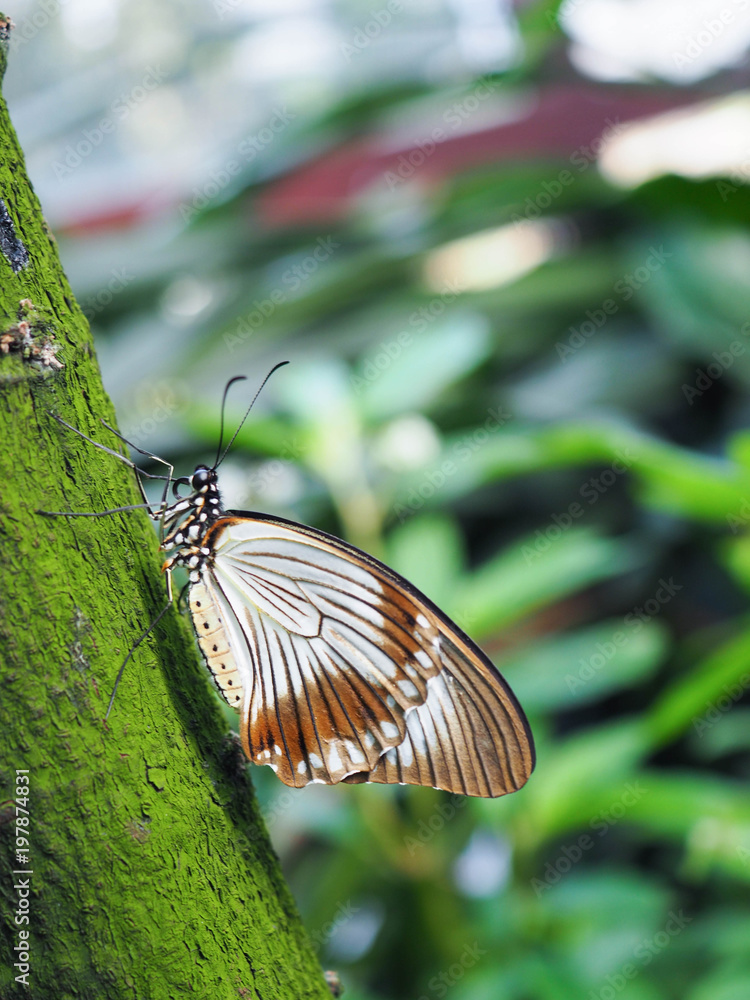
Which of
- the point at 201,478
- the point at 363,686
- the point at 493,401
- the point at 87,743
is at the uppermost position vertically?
the point at 493,401

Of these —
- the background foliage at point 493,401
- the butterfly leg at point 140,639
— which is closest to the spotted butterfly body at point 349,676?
the butterfly leg at point 140,639

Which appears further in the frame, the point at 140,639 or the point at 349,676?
the point at 349,676

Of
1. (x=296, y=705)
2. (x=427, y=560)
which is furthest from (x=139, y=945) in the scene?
(x=427, y=560)

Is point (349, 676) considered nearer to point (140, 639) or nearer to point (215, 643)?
point (215, 643)

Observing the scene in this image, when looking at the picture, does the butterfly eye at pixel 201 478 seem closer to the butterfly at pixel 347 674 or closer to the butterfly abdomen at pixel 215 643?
the butterfly at pixel 347 674

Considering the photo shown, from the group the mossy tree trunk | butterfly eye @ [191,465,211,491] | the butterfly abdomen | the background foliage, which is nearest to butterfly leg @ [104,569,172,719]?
the mossy tree trunk

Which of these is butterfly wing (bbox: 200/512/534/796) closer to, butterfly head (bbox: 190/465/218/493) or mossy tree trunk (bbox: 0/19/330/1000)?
butterfly head (bbox: 190/465/218/493)

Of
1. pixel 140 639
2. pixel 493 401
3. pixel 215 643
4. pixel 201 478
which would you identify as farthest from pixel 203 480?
pixel 493 401
